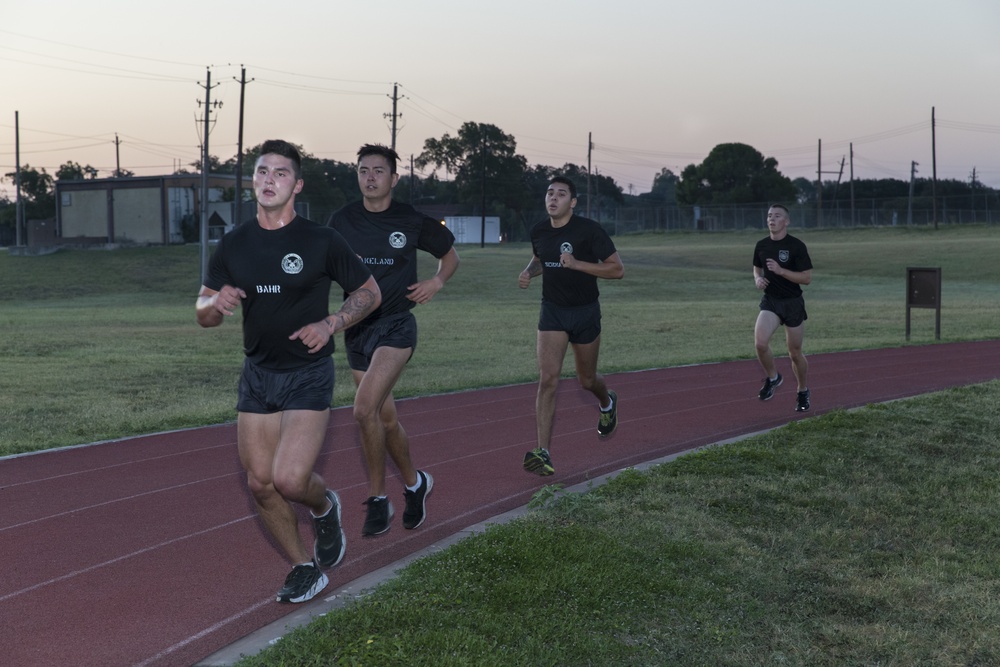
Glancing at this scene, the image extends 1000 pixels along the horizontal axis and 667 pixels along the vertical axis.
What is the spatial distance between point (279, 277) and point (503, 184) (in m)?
112

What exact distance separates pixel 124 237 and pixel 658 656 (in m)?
91.3

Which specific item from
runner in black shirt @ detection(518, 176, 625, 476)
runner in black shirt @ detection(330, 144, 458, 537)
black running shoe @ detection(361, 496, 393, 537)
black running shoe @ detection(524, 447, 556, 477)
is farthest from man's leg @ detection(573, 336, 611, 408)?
black running shoe @ detection(361, 496, 393, 537)

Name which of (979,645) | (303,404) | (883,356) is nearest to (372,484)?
(303,404)

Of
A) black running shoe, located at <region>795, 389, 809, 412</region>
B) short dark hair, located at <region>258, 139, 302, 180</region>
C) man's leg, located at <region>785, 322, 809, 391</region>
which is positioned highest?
short dark hair, located at <region>258, 139, 302, 180</region>

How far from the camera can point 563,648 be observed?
4551 millimetres

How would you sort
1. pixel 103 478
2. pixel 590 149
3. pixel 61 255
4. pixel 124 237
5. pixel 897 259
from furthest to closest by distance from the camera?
pixel 590 149, pixel 124 237, pixel 61 255, pixel 897 259, pixel 103 478

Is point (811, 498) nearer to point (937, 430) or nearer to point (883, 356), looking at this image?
point (937, 430)

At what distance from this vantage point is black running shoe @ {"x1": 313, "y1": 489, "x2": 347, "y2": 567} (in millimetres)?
5855

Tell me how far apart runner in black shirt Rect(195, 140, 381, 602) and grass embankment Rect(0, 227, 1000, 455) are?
5.44m

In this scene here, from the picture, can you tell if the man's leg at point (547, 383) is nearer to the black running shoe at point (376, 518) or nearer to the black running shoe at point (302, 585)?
the black running shoe at point (376, 518)

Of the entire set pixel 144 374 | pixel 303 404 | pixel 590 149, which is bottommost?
pixel 144 374

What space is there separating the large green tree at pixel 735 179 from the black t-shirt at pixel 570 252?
10619 centimetres

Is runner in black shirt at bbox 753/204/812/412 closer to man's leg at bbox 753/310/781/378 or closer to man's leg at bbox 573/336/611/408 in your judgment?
man's leg at bbox 753/310/781/378

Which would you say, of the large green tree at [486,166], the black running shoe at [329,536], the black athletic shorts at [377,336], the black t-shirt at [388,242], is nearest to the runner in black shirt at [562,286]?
the black t-shirt at [388,242]
